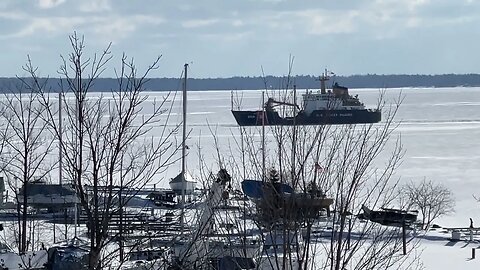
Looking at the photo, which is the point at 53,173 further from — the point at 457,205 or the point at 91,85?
the point at 91,85

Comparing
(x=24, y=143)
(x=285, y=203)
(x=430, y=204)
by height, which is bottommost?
(x=430, y=204)

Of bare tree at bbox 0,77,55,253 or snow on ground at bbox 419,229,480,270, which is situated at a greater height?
bare tree at bbox 0,77,55,253

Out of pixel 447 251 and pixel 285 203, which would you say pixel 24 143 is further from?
pixel 447 251

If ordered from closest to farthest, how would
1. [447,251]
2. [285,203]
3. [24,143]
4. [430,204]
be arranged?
1. [285,203]
2. [24,143]
3. [447,251]
4. [430,204]

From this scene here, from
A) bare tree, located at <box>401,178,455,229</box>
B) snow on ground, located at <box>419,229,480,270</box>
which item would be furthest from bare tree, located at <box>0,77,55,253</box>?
bare tree, located at <box>401,178,455,229</box>

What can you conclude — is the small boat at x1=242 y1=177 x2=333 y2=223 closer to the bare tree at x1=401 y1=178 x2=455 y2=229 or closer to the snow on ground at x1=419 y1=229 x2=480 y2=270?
the snow on ground at x1=419 y1=229 x2=480 y2=270

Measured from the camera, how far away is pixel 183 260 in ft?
26.7

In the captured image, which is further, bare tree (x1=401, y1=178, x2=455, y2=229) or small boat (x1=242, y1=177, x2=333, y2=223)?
bare tree (x1=401, y1=178, x2=455, y2=229)

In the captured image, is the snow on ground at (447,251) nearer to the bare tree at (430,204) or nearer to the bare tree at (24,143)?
the bare tree at (430,204)

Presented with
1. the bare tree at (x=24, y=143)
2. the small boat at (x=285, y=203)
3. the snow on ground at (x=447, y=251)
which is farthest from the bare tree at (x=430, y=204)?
the small boat at (x=285, y=203)

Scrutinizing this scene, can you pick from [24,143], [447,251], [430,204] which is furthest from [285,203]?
[430,204]

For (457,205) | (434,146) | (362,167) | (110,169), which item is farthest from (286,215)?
(434,146)

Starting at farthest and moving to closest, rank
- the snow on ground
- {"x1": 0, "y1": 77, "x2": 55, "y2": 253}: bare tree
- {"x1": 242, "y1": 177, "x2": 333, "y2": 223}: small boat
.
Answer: the snow on ground → {"x1": 0, "y1": 77, "x2": 55, "y2": 253}: bare tree → {"x1": 242, "y1": 177, "x2": 333, "y2": 223}: small boat

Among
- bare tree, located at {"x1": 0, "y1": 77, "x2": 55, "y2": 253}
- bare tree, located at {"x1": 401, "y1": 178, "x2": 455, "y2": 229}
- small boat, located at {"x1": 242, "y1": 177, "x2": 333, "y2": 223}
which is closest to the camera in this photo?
small boat, located at {"x1": 242, "y1": 177, "x2": 333, "y2": 223}
